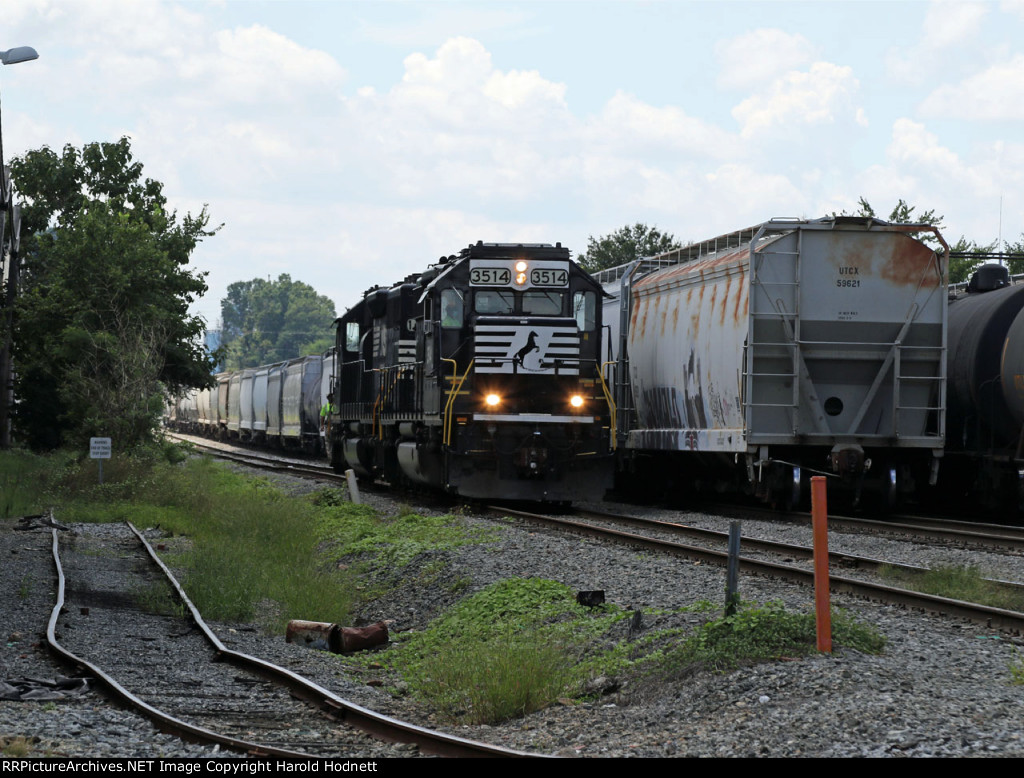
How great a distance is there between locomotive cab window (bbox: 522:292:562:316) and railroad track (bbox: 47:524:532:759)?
309 inches

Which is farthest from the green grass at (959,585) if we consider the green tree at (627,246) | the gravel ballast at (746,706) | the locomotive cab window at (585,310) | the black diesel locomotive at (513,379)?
the green tree at (627,246)

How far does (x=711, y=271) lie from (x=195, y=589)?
9738 mm

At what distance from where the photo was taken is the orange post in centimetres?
776

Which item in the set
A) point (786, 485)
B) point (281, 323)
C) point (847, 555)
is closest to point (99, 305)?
point (786, 485)

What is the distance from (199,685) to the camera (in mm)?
8398

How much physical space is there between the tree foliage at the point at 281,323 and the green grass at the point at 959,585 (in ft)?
541

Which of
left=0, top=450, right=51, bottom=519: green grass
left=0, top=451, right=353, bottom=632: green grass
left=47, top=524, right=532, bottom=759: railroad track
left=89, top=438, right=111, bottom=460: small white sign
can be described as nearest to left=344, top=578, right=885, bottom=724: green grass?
left=47, top=524, right=532, bottom=759: railroad track

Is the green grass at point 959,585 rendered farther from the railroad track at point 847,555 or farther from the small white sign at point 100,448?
the small white sign at point 100,448

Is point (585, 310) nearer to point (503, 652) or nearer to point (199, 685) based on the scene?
point (503, 652)

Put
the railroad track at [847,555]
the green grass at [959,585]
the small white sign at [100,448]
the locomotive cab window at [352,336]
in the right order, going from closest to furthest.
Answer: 1. the railroad track at [847,555]
2. the green grass at [959,585]
3. the small white sign at [100,448]
4. the locomotive cab window at [352,336]

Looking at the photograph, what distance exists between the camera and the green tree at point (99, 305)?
28406mm
